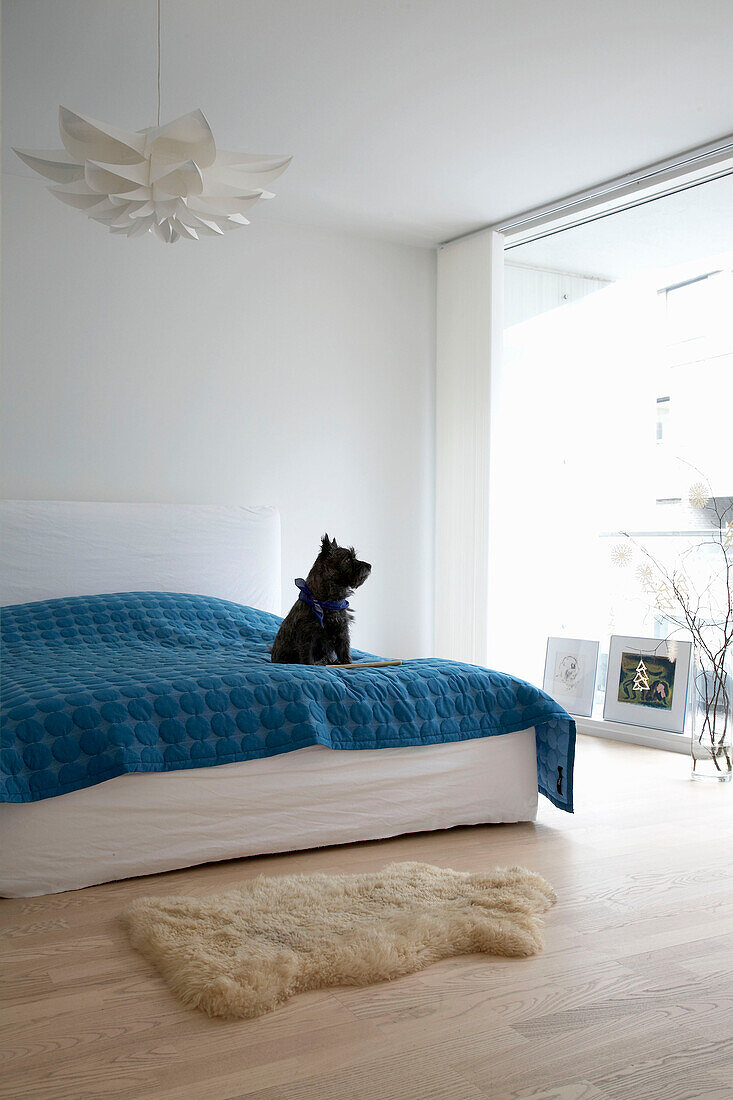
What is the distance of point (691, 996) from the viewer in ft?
5.67

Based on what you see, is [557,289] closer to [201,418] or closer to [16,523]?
[201,418]

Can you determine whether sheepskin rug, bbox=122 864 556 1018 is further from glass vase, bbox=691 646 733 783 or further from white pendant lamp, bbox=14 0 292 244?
white pendant lamp, bbox=14 0 292 244

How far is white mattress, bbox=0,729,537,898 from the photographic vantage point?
7.37 feet

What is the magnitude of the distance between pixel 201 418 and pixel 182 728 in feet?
8.04

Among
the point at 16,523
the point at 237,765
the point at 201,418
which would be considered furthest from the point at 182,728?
the point at 201,418

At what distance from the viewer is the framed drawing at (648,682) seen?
13.3ft

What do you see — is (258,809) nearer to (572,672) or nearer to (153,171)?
(153,171)

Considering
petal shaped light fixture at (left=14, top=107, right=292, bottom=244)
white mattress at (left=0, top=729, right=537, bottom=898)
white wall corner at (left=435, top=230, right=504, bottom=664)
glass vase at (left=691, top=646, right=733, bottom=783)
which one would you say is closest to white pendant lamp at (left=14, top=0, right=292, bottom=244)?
petal shaped light fixture at (left=14, top=107, right=292, bottom=244)

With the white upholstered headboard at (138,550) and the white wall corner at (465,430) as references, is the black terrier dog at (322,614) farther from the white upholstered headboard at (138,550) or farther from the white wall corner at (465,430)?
the white wall corner at (465,430)

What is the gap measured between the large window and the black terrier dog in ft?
5.94

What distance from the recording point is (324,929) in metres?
1.98

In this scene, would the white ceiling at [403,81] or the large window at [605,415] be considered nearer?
the white ceiling at [403,81]

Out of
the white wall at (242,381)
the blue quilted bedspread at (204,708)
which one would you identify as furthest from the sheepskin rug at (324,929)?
the white wall at (242,381)

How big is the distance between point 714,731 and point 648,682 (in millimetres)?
554
